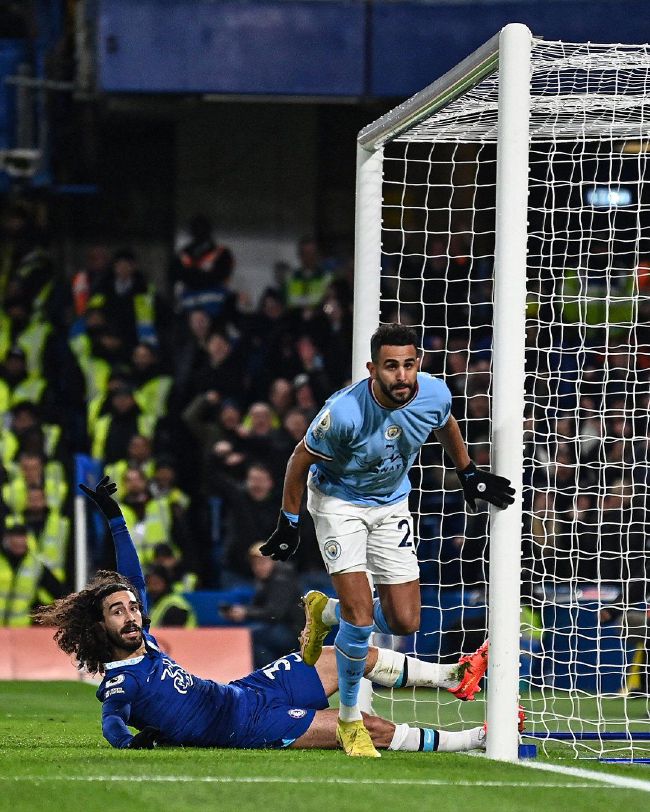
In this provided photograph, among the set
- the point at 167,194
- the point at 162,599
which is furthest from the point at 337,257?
the point at 162,599

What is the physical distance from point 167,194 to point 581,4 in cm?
555

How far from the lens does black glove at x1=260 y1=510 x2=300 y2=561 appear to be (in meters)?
6.61

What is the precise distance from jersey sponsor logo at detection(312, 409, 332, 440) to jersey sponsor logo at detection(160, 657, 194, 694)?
4.05 feet

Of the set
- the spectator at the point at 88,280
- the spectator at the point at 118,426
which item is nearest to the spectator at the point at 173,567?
the spectator at the point at 118,426

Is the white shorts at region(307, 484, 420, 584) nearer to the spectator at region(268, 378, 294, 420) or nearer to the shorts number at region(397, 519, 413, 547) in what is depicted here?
the shorts number at region(397, 519, 413, 547)

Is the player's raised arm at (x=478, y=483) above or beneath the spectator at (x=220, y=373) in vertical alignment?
beneath

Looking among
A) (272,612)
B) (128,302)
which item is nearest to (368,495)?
(272,612)

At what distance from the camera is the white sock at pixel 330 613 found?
6941 mm

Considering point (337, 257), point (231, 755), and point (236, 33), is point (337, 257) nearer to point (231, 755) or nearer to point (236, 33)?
point (236, 33)

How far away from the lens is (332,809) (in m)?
4.93

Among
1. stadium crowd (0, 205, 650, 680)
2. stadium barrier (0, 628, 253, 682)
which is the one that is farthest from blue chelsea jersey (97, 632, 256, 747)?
stadium crowd (0, 205, 650, 680)

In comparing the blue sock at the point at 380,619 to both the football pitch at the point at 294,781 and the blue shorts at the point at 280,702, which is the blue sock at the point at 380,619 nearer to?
the blue shorts at the point at 280,702

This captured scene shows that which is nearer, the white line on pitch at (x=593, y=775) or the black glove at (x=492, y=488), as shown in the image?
the white line on pitch at (x=593, y=775)

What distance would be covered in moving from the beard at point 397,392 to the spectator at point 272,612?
18.2ft
